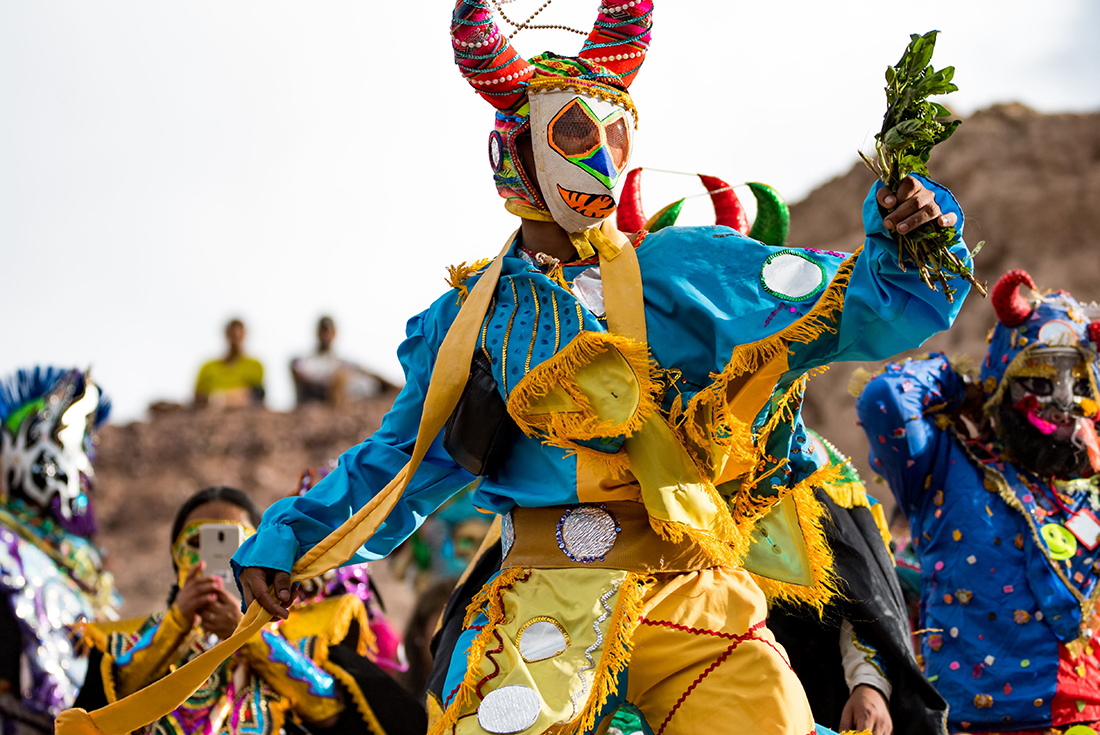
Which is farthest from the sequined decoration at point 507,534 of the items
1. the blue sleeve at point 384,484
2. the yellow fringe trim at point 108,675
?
the yellow fringe trim at point 108,675

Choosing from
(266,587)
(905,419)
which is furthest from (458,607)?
(905,419)

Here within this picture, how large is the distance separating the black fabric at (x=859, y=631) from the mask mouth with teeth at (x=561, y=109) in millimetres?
1256

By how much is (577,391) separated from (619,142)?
612 millimetres

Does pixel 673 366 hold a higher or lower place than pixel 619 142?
lower

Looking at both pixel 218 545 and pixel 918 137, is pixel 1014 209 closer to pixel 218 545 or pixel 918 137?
pixel 218 545

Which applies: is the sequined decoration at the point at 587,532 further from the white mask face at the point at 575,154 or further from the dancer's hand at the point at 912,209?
the dancer's hand at the point at 912,209

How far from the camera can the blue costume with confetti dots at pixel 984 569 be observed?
4.25 meters

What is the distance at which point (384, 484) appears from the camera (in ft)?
9.79

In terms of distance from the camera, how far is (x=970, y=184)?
1600 centimetres

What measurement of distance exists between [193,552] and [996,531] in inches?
118

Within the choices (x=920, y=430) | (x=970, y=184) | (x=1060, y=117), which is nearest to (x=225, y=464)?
(x=970, y=184)

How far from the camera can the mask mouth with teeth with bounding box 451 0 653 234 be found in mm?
2832

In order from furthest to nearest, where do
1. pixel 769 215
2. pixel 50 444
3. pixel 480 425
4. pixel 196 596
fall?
pixel 50 444, pixel 196 596, pixel 769 215, pixel 480 425

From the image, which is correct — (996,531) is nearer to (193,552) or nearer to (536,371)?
(536,371)
